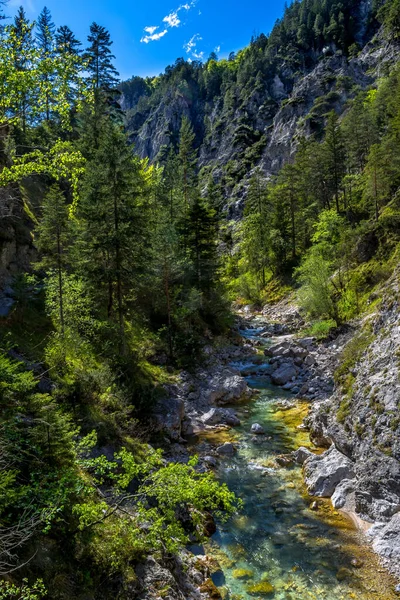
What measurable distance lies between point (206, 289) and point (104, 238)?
1453cm

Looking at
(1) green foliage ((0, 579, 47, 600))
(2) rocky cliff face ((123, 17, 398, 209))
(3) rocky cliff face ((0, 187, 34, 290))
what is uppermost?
(2) rocky cliff face ((123, 17, 398, 209))

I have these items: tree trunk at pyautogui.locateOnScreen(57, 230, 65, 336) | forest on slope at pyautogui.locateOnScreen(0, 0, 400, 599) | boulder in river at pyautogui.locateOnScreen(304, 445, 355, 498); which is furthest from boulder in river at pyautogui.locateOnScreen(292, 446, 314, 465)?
tree trunk at pyautogui.locateOnScreen(57, 230, 65, 336)

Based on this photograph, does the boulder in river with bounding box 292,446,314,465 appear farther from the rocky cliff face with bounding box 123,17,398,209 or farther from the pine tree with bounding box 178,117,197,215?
the rocky cliff face with bounding box 123,17,398,209

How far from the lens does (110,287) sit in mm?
22719

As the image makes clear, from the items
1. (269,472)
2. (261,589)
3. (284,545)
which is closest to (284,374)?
(269,472)

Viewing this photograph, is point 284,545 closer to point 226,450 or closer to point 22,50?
point 226,450

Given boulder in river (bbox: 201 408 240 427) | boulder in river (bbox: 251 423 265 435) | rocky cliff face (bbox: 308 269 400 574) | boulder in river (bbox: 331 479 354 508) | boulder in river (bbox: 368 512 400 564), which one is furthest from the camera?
boulder in river (bbox: 201 408 240 427)

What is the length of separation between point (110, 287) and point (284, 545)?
53.0ft

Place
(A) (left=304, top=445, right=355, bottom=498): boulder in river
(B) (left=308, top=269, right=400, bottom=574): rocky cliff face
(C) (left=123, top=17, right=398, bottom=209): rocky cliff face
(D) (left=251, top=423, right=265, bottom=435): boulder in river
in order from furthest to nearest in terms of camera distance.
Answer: (C) (left=123, top=17, right=398, bottom=209): rocky cliff face < (D) (left=251, top=423, right=265, bottom=435): boulder in river < (A) (left=304, top=445, right=355, bottom=498): boulder in river < (B) (left=308, top=269, right=400, bottom=574): rocky cliff face

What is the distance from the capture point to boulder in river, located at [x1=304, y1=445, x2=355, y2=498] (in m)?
13.5

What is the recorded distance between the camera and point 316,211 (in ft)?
182

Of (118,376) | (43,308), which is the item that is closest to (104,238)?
(43,308)

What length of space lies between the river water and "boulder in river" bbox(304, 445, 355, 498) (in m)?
0.39

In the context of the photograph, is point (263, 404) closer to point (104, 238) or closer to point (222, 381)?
point (222, 381)
